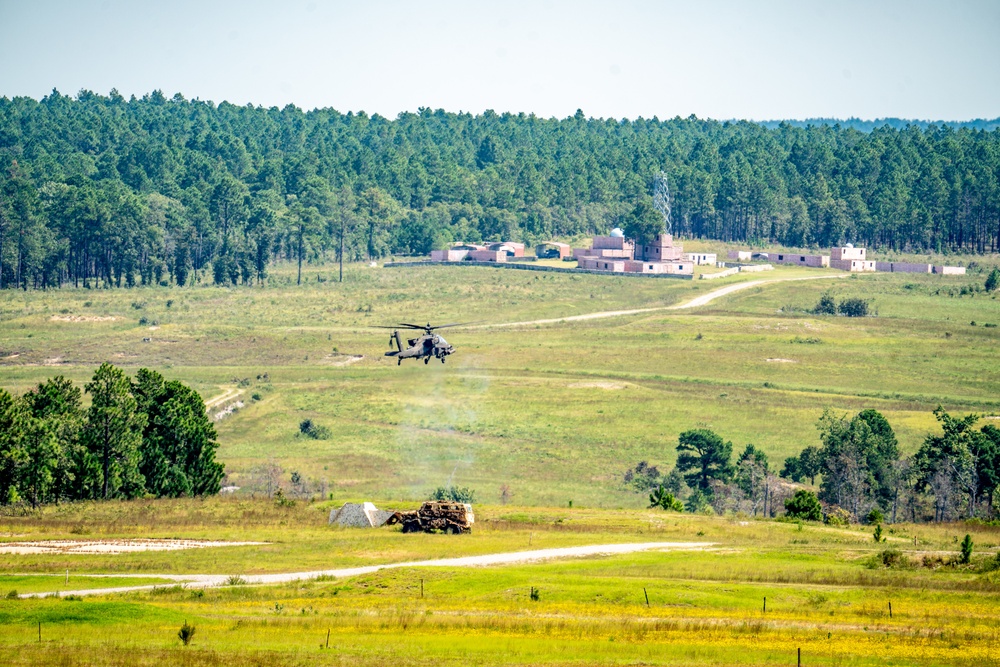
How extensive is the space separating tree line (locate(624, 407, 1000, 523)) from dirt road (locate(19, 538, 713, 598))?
19.2m

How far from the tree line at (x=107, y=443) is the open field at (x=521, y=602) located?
4073 mm

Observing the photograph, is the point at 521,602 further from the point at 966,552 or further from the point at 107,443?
the point at 107,443

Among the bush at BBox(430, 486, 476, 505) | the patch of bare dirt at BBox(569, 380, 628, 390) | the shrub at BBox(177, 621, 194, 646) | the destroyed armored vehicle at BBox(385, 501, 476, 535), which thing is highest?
the shrub at BBox(177, 621, 194, 646)

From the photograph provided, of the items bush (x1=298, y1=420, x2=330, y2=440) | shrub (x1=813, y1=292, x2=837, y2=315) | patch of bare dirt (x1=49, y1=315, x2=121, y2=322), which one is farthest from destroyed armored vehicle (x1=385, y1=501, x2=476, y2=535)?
shrub (x1=813, y1=292, x2=837, y2=315)

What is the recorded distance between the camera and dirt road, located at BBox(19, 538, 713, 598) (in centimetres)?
5822

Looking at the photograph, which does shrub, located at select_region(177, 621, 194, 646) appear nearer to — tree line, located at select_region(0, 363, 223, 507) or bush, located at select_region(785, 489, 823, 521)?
tree line, located at select_region(0, 363, 223, 507)

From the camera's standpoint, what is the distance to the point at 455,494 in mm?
102312

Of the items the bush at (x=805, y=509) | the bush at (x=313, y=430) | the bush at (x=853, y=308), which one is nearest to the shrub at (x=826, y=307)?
the bush at (x=853, y=308)

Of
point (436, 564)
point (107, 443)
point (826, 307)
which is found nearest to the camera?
point (436, 564)

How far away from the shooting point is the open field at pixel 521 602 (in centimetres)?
4450

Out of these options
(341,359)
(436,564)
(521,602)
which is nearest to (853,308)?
(341,359)

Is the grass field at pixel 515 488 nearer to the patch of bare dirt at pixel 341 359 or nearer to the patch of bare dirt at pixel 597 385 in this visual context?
the patch of bare dirt at pixel 341 359

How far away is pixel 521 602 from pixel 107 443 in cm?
4105

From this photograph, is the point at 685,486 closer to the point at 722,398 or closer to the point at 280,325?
the point at 722,398
